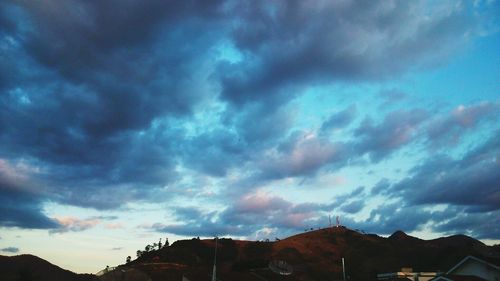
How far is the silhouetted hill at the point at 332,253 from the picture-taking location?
124125mm

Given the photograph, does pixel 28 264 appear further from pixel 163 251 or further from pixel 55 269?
pixel 163 251

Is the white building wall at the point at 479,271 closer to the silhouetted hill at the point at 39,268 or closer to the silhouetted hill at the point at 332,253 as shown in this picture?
the silhouetted hill at the point at 332,253

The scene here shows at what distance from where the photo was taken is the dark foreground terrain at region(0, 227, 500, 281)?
124000 mm

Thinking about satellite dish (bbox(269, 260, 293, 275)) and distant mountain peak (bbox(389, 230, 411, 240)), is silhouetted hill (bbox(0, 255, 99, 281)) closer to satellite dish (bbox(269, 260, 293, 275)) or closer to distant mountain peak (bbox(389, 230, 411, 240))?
satellite dish (bbox(269, 260, 293, 275))

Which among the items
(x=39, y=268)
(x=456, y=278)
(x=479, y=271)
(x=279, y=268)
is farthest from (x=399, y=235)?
(x=39, y=268)

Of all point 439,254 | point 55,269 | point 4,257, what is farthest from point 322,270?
point 4,257

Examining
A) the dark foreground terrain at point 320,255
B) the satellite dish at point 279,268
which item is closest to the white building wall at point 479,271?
the satellite dish at point 279,268

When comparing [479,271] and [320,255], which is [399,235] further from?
[479,271]

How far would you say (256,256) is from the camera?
141m

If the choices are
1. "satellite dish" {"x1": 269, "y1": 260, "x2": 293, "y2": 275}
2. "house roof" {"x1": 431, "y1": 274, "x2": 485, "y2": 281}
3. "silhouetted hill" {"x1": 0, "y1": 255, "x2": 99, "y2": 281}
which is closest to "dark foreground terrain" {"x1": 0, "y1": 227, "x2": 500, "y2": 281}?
"silhouetted hill" {"x1": 0, "y1": 255, "x2": 99, "y2": 281}

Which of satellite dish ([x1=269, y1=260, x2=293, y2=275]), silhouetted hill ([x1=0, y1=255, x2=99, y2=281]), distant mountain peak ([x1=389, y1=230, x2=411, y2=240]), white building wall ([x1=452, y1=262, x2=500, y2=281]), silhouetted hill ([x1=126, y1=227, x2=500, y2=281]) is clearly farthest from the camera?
distant mountain peak ([x1=389, y1=230, x2=411, y2=240])

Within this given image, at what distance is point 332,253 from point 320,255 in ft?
17.7

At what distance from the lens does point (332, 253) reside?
14775 cm

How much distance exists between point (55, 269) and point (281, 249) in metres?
88.1
